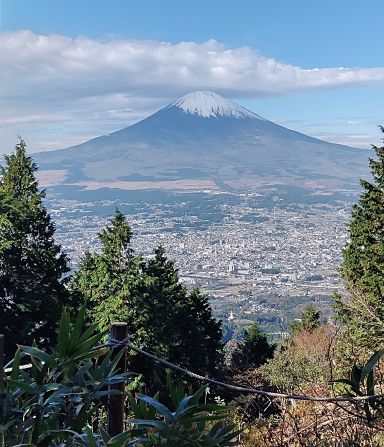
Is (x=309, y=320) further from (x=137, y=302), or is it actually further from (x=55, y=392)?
(x=55, y=392)

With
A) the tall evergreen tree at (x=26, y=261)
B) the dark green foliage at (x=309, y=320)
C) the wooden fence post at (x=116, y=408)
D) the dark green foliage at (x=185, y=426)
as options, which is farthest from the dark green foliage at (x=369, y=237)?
the dark green foliage at (x=185, y=426)

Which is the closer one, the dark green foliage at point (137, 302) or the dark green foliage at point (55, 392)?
the dark green foliage at point (55, 392)

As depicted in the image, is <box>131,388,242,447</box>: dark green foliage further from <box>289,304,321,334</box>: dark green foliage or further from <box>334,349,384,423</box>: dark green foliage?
<box>289,304,321,334</box>: dark green foliage

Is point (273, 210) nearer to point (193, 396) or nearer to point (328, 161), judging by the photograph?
point (328, 161)

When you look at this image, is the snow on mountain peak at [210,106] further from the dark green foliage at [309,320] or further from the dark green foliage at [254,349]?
the dark green foliage at [254,349]

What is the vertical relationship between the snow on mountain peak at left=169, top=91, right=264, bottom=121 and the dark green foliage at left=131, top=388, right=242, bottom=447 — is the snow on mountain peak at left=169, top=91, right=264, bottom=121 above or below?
above

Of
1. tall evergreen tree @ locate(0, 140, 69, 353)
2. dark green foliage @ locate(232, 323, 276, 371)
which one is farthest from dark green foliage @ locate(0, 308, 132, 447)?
dark green foliage @ locate(232, 323, 276, 371)

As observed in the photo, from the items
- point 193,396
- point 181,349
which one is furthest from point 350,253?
point 193,396

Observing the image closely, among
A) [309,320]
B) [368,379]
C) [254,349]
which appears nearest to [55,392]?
[368,379]
